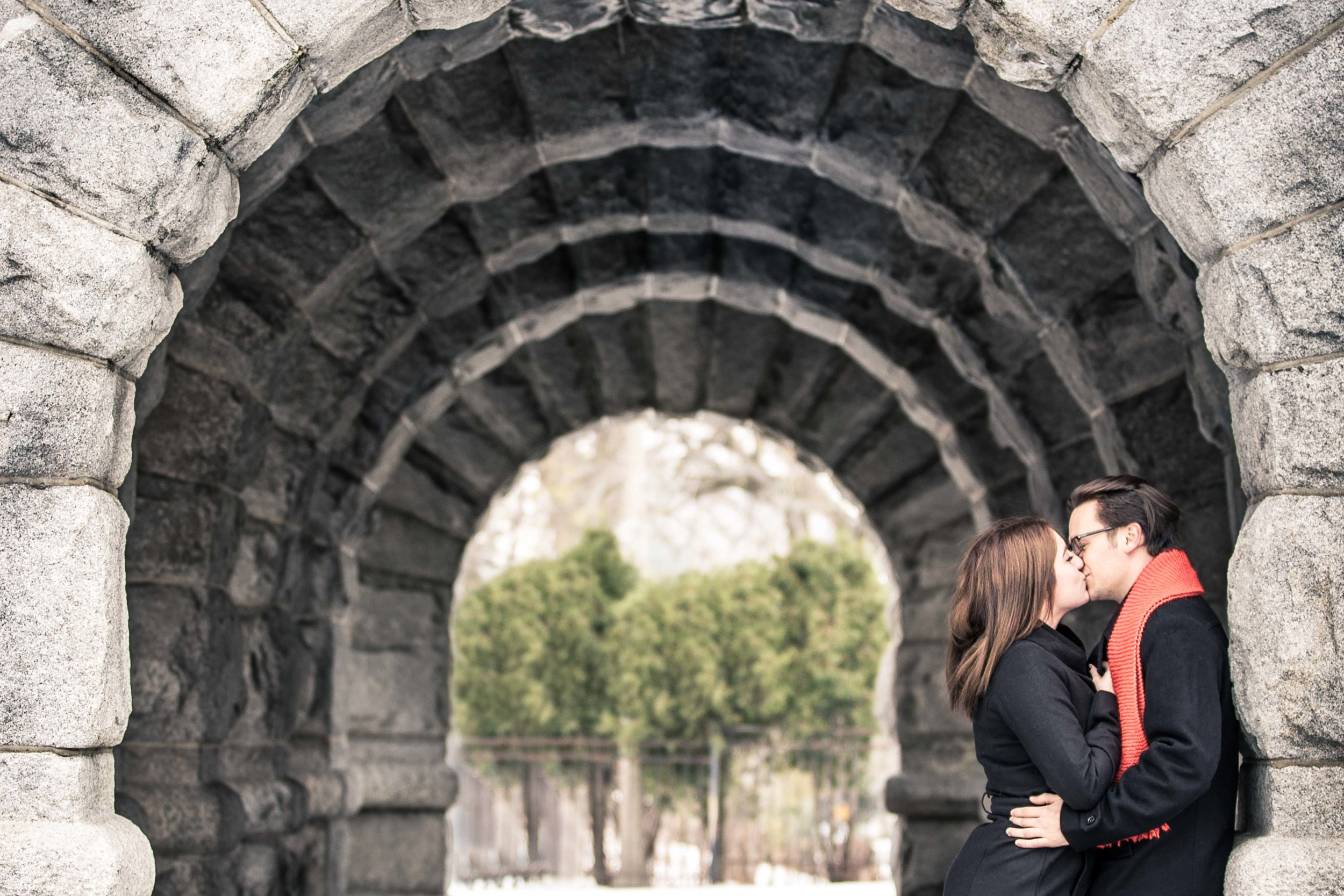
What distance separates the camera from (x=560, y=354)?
5.72 m

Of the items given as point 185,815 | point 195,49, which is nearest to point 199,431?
point 185,815

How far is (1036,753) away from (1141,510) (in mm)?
535

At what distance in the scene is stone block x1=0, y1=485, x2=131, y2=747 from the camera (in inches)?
83.0

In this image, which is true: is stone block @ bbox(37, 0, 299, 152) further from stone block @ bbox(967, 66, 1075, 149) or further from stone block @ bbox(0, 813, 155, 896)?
stone block @ bbox(967, 66, 1075, 149)

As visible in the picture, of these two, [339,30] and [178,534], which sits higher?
[339,30]

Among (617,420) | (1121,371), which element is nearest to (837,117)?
(1121,371)

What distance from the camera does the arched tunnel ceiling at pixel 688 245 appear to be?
348cm

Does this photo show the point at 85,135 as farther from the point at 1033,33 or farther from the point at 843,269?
the point at 843,269

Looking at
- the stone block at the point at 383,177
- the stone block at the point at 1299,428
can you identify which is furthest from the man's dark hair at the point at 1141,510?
the stone block at the point at 383,177

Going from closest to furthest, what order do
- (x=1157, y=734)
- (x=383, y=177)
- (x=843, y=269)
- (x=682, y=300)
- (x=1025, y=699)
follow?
(x=1157, y=734) < (x=1025, y=699) < (x=383, y=177) < (x=843, y=269) < (x=682, y=300)

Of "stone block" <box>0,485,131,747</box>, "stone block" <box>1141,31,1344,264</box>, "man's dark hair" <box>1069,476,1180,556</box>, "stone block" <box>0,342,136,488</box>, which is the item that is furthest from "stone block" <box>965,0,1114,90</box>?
"stone block" <box>0,485,131,747</box>

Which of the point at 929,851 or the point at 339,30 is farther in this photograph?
the point at 929,851

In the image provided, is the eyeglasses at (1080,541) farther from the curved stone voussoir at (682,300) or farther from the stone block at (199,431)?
the curved stone voussoir at (682,300)

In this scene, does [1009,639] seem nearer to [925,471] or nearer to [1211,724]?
[1211,724]
